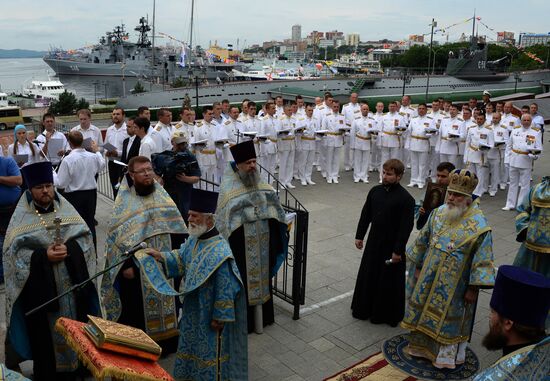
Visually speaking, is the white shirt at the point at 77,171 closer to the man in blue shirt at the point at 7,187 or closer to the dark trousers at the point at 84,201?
the dark trousers at the point at 84,201

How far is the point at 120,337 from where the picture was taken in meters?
2.88

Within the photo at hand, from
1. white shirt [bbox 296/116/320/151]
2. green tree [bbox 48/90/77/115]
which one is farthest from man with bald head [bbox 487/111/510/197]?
green tree [bbox 48/90/77/115]

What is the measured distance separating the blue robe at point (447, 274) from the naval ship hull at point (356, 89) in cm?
3837

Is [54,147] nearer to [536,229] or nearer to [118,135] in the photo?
[118,135]

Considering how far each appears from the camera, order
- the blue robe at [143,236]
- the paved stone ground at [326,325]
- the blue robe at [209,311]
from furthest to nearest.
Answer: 1. the paved stone ground at [326,325]
2. the blue robe at [143,236]
3. the blue robe at [209,311]

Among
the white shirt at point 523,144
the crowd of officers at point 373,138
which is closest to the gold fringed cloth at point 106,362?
the crowd of officers at point 373,138

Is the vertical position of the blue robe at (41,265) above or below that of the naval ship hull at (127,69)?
below

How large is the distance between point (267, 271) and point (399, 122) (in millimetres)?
8750

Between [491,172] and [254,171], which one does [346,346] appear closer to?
[254,171]

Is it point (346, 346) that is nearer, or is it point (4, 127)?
point (346, 346)

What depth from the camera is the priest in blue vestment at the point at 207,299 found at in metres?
4.05


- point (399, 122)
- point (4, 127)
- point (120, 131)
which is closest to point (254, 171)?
point (120, 131)

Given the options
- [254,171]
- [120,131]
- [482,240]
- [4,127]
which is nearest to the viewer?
[482,240]

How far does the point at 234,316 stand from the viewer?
4098 mm
